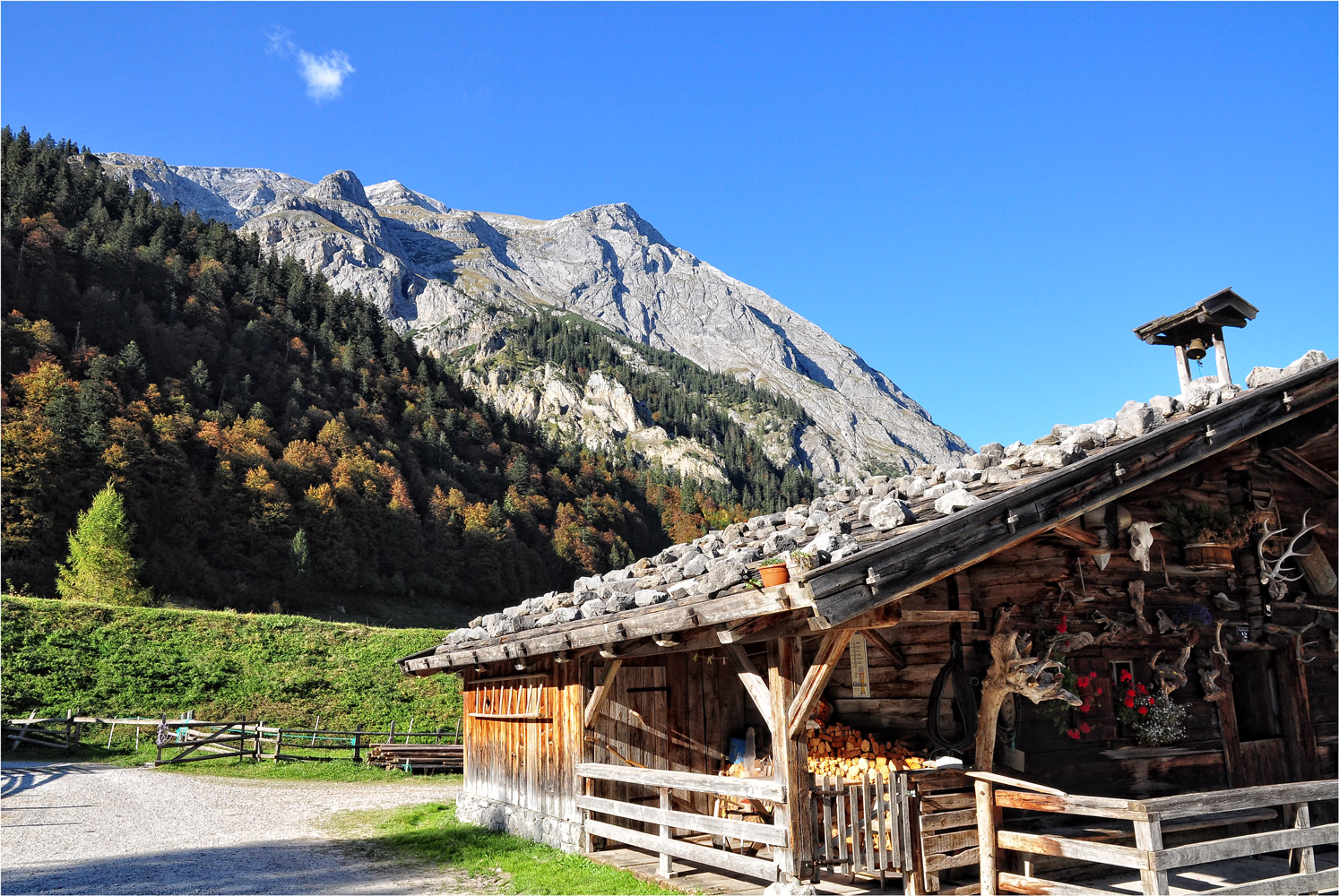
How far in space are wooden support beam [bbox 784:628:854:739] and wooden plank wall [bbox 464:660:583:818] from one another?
4.27 meters

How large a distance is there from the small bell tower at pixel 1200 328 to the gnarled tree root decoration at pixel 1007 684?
652cm

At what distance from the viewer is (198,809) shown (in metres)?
17.5

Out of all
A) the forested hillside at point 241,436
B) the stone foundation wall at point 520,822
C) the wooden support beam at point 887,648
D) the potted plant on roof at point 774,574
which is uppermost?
the forested hillside at point 241,436

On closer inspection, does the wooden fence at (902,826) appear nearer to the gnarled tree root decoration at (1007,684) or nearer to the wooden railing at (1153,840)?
the wooden railing at (1153,840)

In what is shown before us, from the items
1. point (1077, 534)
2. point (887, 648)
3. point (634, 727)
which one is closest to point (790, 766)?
point (887, 648)

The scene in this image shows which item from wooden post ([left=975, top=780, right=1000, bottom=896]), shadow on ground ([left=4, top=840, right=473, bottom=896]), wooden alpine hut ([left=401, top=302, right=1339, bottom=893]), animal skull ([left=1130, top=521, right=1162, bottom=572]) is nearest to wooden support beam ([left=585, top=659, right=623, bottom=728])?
wooden alpine hut ([left=401, top=302, right=1339, bottom=893])

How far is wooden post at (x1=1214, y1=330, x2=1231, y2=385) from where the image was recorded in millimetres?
12711

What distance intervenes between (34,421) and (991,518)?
7332cm

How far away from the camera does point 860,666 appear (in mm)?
9516

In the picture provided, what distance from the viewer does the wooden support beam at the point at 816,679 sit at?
7656mm

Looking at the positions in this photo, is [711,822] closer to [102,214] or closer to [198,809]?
[198,809]

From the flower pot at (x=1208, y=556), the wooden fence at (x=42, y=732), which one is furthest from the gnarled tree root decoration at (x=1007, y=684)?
the wooden fence at (x=42, y=732)

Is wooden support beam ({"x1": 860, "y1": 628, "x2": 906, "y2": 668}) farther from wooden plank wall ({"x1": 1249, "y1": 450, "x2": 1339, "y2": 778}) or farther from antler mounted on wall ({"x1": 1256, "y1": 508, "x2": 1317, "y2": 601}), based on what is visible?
wooden plank wall ({"x1": 1249, "y1": 450, "x2": 1339, "y2": 778})

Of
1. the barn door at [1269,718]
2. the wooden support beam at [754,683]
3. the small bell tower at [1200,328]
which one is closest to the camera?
the wooden support beam at [754,683]
